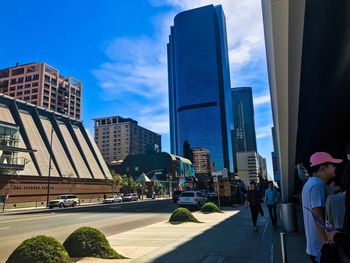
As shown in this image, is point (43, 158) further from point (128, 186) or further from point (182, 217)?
point (182, 217)

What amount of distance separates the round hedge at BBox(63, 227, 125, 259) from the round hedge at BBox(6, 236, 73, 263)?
5.37ft

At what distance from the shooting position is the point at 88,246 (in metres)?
8.03

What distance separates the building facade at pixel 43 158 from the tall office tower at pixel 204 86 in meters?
70.3

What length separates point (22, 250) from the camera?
6.13m

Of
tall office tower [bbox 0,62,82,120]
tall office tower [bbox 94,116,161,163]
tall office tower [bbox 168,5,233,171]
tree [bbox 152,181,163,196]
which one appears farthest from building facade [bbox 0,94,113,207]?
tall office tower [bbox 94,116,161,163]

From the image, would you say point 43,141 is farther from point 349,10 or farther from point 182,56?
point 182,56

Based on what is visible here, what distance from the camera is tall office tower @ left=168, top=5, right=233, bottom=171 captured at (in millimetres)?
139750

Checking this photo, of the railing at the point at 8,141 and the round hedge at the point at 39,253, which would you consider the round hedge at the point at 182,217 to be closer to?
A: the round hedge at the point at 39,253

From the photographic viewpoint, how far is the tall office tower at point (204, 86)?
140m

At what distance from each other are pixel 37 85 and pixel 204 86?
229 feet

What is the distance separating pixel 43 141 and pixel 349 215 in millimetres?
64373

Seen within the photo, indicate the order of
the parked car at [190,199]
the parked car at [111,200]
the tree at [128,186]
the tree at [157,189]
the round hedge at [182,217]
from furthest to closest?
the tree at [157,189] < the tree at [128,186] < the parked car at [111,200] < the parked car at [190,199] < the round hedge at [182,217]

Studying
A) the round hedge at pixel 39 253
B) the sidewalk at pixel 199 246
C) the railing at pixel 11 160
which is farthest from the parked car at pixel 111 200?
the round hedge at pixel 39 253

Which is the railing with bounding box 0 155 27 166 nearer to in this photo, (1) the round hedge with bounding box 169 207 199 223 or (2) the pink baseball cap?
(1) the round hedge with bounding box 169 207 199 223
